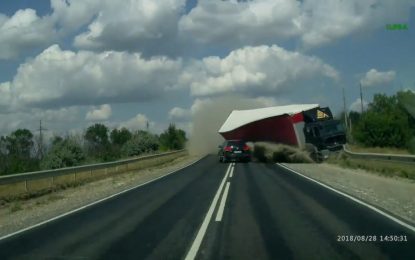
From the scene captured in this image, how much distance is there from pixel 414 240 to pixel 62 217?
8.37 meters

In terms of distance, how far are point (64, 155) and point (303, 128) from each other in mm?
21026

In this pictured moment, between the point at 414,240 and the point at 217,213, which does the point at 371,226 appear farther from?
the point at 217,213

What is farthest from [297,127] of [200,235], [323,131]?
[200,235]

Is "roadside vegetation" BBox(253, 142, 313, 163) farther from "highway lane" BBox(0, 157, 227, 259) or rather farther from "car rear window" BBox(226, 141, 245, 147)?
"highway lane" BBox(0, 157, 227, 259)

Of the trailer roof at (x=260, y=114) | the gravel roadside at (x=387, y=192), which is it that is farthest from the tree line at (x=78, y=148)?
the gravel roadside at (x=387, y=192)

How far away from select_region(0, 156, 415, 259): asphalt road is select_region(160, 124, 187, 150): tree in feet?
237

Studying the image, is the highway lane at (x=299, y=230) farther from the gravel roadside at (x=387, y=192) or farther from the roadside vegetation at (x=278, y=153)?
the roadside vegetation at (x=278, y=153)

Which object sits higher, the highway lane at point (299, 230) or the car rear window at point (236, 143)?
the car rear window at point (236, 143)

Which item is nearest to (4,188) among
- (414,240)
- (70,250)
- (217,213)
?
(217,213)

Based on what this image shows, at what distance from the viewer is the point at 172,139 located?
3625 inches

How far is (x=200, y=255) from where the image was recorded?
809 centimetres

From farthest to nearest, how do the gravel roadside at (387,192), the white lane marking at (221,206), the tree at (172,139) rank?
1. the tree at (172,139)
2. the gravel roadside at (387,192)
3. the white lane marking at (221,206)

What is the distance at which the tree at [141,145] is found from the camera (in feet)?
235

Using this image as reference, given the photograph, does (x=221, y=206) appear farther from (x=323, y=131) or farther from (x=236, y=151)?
(x=236, y=151)
